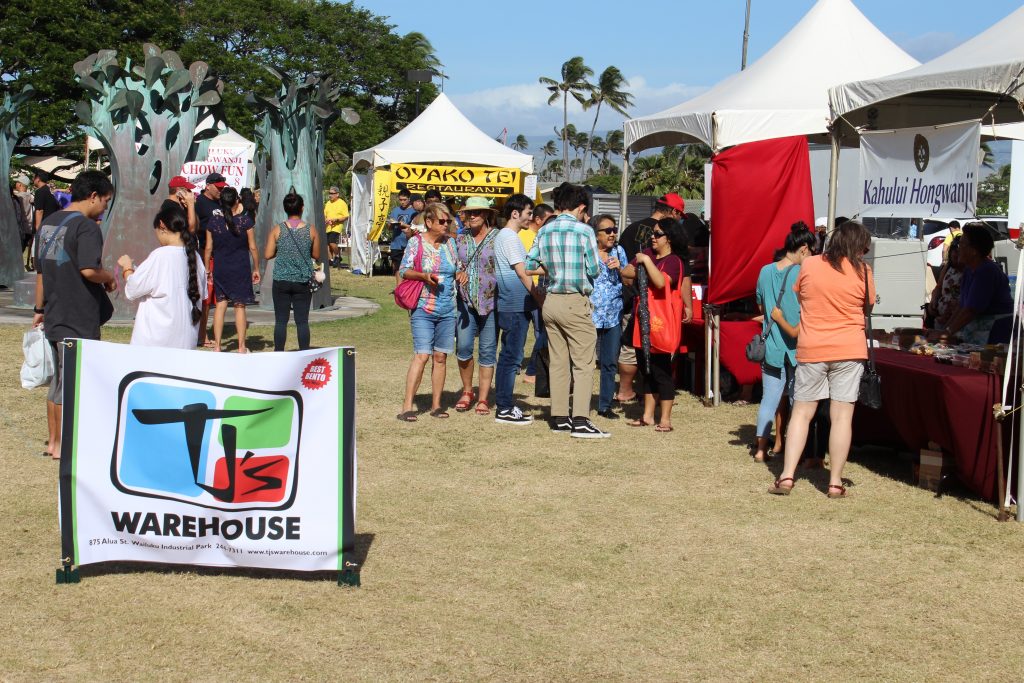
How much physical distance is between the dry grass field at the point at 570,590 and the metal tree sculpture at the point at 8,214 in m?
11.0

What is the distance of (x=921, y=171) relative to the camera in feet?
26.7

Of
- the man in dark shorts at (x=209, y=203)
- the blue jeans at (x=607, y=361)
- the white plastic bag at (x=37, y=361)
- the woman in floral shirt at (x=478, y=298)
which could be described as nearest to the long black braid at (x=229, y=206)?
the man in dark shorts at (x=209, y=203)

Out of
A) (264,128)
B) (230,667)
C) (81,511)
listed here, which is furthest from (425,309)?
(264,128)

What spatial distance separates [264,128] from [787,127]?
9113 mm

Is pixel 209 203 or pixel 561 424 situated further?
pixel 209 203

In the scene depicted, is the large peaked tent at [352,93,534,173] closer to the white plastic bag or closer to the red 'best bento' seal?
the white plastic bag

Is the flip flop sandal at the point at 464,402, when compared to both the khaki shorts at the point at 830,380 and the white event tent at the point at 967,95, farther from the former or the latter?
the white event tent at the point at 967,95

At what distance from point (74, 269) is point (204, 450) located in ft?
7.77

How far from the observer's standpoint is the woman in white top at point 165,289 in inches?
255

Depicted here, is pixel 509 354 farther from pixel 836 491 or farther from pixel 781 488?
pixel 836 491

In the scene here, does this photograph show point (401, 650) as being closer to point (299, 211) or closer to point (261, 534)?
point (261, 534)

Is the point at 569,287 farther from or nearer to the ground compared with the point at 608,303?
farther from the ground

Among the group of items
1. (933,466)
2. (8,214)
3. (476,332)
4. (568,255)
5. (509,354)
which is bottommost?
(933,466)

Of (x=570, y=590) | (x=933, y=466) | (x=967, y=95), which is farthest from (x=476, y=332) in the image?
(x=967, y=95)
